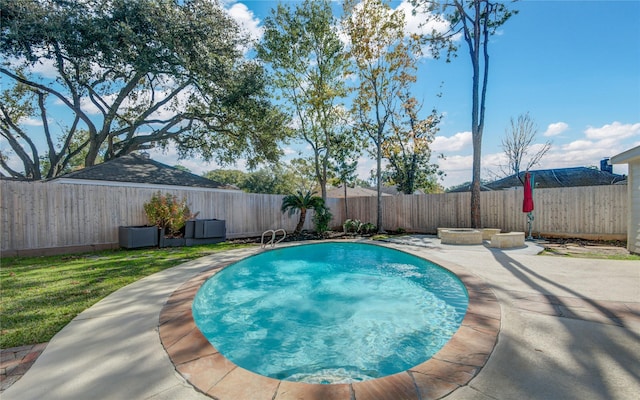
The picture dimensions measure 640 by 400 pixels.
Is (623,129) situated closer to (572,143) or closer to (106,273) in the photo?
(572,143)

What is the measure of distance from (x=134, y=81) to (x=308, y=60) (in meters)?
8.75

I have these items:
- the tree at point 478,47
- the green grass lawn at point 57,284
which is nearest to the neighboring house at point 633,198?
the tree at point 478,47

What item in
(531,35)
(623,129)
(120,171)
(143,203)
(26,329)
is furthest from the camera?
(623,129)

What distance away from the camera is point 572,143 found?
61.7 ft

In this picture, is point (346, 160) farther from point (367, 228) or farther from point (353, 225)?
point (367, 228)

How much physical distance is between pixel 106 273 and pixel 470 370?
239 inches

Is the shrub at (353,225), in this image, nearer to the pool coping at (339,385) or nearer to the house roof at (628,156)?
the house roof at (628,156)

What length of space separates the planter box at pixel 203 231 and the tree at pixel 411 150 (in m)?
10.1

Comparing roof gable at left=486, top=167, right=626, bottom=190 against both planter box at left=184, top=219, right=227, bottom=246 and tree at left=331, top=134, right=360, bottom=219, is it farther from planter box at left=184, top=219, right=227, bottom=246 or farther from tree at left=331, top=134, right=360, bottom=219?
planter box at left=184, top=219, right=227, bottom=246

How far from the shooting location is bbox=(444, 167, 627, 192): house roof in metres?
18.2

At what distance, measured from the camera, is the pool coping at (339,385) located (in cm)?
184

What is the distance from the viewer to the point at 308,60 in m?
14.5

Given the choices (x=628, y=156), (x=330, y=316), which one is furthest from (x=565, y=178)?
(x=330, y=316)

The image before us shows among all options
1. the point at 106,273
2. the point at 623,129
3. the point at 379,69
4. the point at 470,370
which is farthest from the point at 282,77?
the point at 623,129
